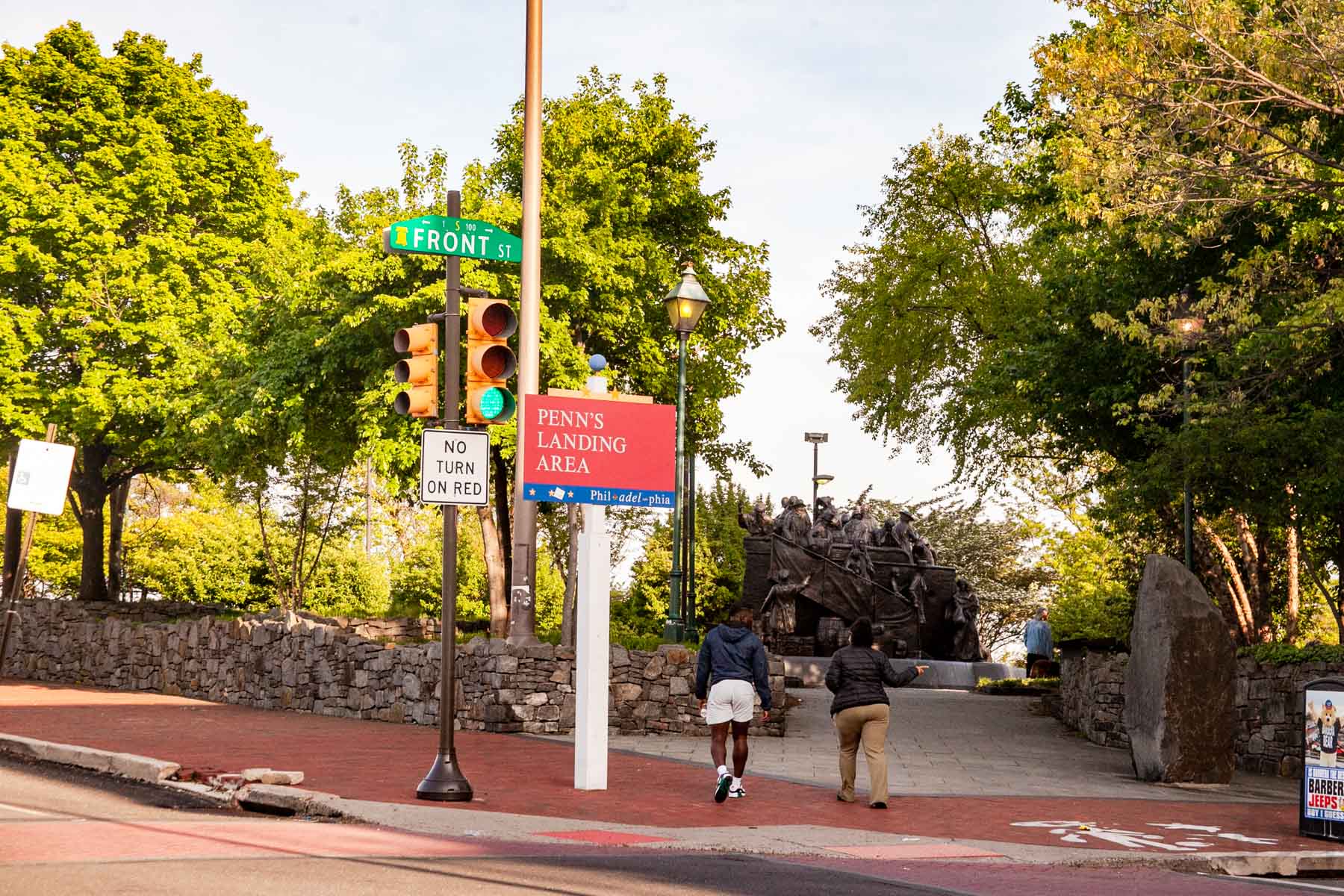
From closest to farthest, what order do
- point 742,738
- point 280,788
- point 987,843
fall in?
1. point 987,843
2. point 280,788
3. point 742,738

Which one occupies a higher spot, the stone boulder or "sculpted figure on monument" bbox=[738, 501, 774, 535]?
"sculpted figure on monument" bbox=[738, 501, 774, 535]

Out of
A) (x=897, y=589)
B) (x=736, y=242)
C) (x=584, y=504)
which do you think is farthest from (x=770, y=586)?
(x=584, y=504)

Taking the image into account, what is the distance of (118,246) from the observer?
111 feet

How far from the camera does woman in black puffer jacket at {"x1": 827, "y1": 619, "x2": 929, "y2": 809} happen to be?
13.2 m

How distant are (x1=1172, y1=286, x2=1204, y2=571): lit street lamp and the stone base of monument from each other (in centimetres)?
779

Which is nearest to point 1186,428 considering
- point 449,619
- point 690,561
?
point 690,561

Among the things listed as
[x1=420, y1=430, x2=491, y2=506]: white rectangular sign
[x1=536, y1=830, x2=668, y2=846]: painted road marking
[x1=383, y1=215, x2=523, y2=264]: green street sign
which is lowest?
[x1=536, y1=830, x2=668, y2=846]: painted road marking

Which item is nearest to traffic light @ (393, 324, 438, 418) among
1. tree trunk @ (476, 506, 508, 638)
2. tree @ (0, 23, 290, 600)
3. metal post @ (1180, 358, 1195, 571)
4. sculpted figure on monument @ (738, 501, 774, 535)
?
metal post @ (1180, 358, 1195, 571)

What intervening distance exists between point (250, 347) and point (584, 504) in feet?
60.8

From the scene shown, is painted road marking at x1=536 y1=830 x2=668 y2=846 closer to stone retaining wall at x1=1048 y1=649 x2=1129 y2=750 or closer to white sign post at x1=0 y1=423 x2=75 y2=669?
stone retaining wall at x1=1048 y1=649 x2=1129 y2=750

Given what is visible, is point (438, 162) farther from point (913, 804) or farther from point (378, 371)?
point (913, 804)

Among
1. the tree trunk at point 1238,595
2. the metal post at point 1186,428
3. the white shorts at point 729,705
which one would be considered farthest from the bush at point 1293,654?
the tree trunk at point 1238,595

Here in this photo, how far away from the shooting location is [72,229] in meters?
32.8

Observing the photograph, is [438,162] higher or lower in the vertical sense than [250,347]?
higher
